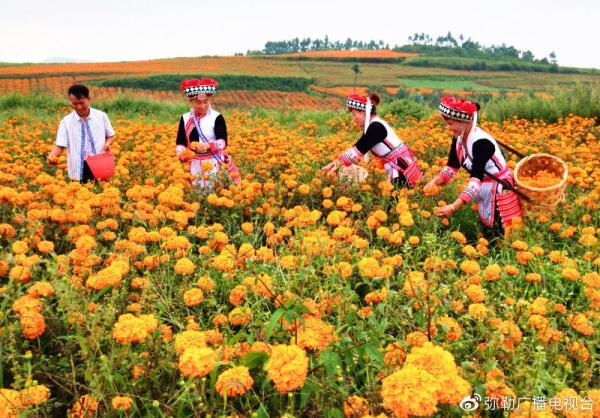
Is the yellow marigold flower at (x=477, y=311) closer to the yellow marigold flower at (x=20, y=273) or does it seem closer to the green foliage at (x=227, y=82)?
the yellow marigold flower at (x=20, y=273)

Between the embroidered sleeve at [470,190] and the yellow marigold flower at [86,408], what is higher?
the embroidered sleeve at [470,190]

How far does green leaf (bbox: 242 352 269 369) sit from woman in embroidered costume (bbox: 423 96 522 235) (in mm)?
2437

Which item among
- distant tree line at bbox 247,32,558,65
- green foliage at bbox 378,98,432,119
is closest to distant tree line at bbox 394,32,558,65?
distant tree line at bbox 247,32,558,65

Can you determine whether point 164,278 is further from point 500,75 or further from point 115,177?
point 500,75

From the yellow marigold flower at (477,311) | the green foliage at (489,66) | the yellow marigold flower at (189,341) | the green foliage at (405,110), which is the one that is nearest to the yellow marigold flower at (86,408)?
the yellow marigold flower at (189,341)

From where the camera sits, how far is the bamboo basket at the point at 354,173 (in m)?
4.40

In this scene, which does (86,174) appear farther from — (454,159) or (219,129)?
(454,159)

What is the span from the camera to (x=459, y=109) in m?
3.78

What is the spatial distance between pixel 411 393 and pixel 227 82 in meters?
31.4

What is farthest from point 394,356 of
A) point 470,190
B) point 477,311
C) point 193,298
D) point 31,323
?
point 470,190

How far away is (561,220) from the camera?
398cm

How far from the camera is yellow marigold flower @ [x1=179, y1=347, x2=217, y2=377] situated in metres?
1.38

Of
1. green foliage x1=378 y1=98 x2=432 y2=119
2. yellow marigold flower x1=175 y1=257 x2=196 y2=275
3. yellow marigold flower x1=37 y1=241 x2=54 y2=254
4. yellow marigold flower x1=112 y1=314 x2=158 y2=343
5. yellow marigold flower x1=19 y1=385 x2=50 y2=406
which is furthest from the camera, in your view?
green foliage x1=378 y1=98 x2=432 y2=119

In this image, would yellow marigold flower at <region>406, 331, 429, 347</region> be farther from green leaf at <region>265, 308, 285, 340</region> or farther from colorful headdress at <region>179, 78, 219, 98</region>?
colorful headdress at <region>179, 78, 219, 98</region>
